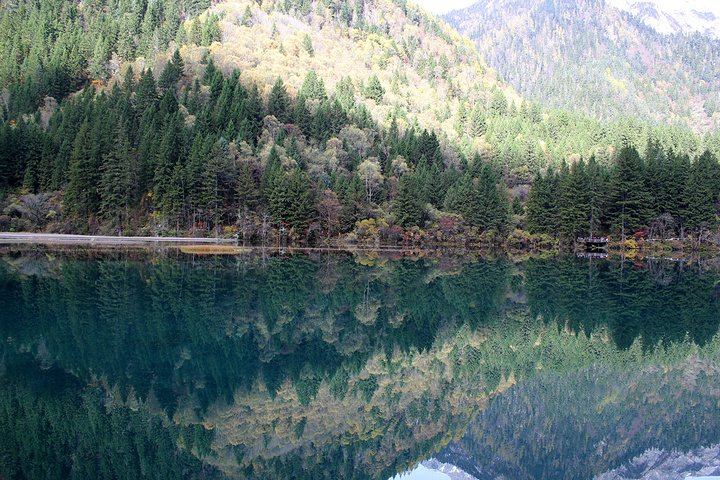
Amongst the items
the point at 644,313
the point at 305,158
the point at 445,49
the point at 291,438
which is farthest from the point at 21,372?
the point at 445,49

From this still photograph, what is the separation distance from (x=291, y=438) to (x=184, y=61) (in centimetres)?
11726

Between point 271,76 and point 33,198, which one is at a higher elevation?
point 271,76

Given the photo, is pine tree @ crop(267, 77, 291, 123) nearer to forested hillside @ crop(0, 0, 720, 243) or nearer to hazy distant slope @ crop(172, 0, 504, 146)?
forested hillside @ crop(0, 0, 720, 243)

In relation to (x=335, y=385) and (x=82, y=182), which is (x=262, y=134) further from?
(x=335, y=385)

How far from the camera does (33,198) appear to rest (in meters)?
67.6

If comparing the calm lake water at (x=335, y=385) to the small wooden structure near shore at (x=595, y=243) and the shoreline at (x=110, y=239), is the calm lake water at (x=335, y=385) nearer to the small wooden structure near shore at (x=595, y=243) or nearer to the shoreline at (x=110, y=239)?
the shoreline at (x=110, y=239)

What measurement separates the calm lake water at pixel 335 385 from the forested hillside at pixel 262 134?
5213cm

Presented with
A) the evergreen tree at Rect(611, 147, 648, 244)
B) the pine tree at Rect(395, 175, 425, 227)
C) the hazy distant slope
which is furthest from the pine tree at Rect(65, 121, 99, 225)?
the evergreen tree at Rect(611, 147, 648, 244)

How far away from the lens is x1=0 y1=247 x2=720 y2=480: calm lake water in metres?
7.72

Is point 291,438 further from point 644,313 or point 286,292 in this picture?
point 644,313

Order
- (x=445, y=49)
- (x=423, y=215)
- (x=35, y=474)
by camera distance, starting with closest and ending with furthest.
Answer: (x=35, y=474), (x=423, y=215), (x=445, y=49)

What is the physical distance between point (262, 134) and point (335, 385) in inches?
3290

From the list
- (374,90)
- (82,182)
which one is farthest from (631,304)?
(374,90)

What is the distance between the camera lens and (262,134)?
293 feet
